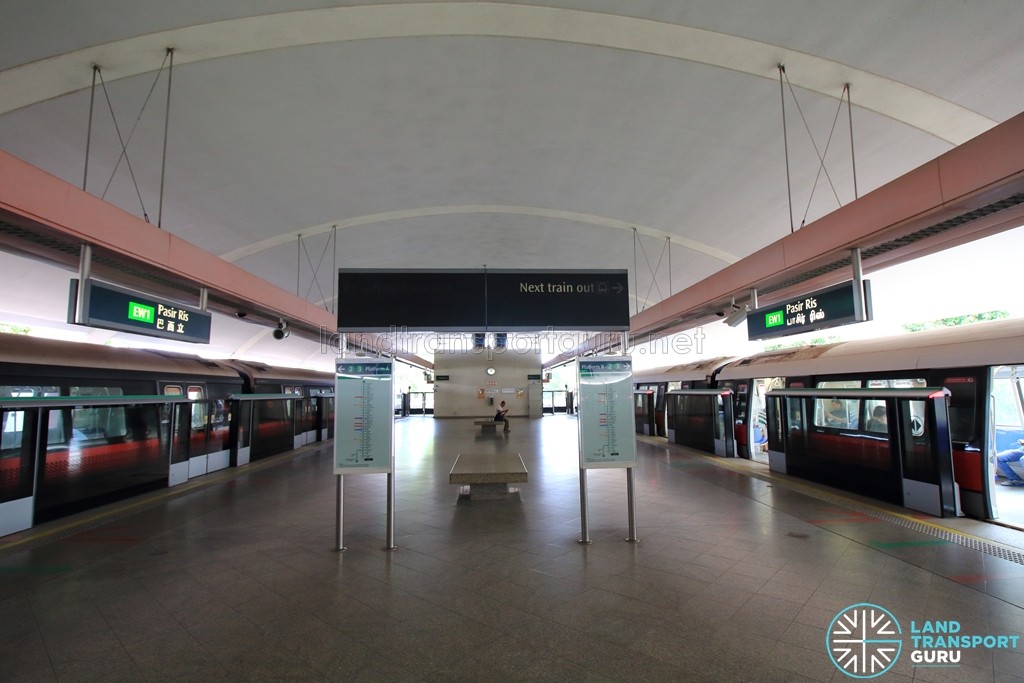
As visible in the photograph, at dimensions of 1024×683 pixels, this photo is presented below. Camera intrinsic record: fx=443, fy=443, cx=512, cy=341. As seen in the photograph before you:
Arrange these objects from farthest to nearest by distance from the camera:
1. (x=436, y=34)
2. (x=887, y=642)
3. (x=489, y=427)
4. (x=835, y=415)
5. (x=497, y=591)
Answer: (x=489, y=427)
(x=835, y=415)
(x=436, y=34)
(x=497, y=591)
(x=887, y=642)

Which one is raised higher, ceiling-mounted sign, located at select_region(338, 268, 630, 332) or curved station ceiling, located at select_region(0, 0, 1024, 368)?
curved station ceiling, located at select_region(0, 0, 1024, 368)

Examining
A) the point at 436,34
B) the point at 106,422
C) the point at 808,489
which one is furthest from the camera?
the point at 808,489

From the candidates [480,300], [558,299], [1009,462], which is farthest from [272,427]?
[1009,462]

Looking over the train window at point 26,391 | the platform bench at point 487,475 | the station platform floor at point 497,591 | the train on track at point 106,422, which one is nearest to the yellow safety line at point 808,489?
the station platform floor at point 497,591

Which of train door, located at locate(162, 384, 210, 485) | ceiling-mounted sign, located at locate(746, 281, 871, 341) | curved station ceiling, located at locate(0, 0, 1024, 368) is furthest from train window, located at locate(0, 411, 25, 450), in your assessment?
ceiling-mounted sign, located at locate(746, 281, 871, 341)

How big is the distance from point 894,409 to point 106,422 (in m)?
11.7

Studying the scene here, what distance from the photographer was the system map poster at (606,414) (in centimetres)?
520

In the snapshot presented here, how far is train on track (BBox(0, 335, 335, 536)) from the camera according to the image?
5473 mm

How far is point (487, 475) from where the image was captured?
6.21 meters

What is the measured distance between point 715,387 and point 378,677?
11.5m

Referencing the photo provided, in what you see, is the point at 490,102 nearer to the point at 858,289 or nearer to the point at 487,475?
the point at 858,289

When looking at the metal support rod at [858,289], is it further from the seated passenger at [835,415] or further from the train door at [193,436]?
the train door at [193,436]

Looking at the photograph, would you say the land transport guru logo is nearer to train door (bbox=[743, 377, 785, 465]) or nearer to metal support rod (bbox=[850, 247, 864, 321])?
metal support rod (bbox=[850, 247, 864, 321])

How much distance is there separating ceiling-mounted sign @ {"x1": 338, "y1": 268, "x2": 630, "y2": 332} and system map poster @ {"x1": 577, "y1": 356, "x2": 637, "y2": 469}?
1.66ft
